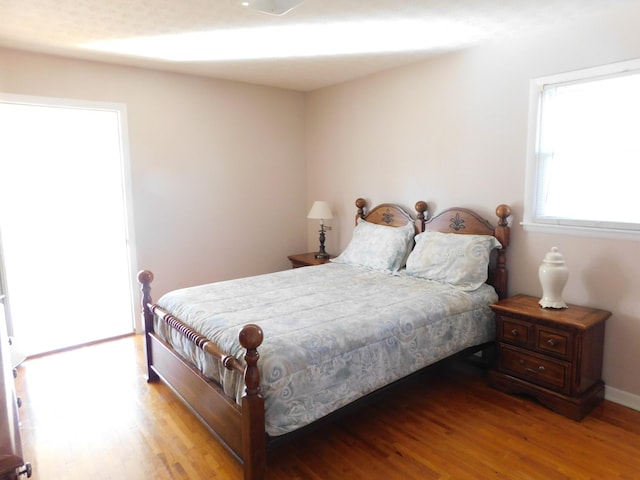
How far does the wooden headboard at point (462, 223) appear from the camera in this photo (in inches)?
121

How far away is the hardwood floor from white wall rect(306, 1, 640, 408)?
0.67 m

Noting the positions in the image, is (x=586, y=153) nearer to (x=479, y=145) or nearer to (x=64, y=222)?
(x=479, y=145)

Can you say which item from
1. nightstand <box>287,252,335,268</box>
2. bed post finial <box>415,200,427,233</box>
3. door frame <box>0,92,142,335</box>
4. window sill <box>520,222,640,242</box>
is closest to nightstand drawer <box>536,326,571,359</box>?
window sill <box>520,222,640,242</box>

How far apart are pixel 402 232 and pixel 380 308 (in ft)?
4.11

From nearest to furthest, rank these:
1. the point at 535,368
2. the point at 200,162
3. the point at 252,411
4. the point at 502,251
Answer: the point at 252,411 → the point at 535,368 → the point at 502,251 → the point at 200,162

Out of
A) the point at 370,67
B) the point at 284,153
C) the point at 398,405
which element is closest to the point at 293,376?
the point at 398,405

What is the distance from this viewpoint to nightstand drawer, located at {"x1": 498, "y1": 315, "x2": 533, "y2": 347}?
266cm

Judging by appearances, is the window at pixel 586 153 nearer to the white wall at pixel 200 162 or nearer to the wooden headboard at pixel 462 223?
the wooden headboard at pixel 462 223

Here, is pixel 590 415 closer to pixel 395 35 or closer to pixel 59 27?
pixel 395 35

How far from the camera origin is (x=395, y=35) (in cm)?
293

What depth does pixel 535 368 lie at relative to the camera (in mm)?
2650

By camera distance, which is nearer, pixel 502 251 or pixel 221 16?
pixel 221 16

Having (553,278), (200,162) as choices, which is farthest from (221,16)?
(553,278)

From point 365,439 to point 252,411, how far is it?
0.87m
